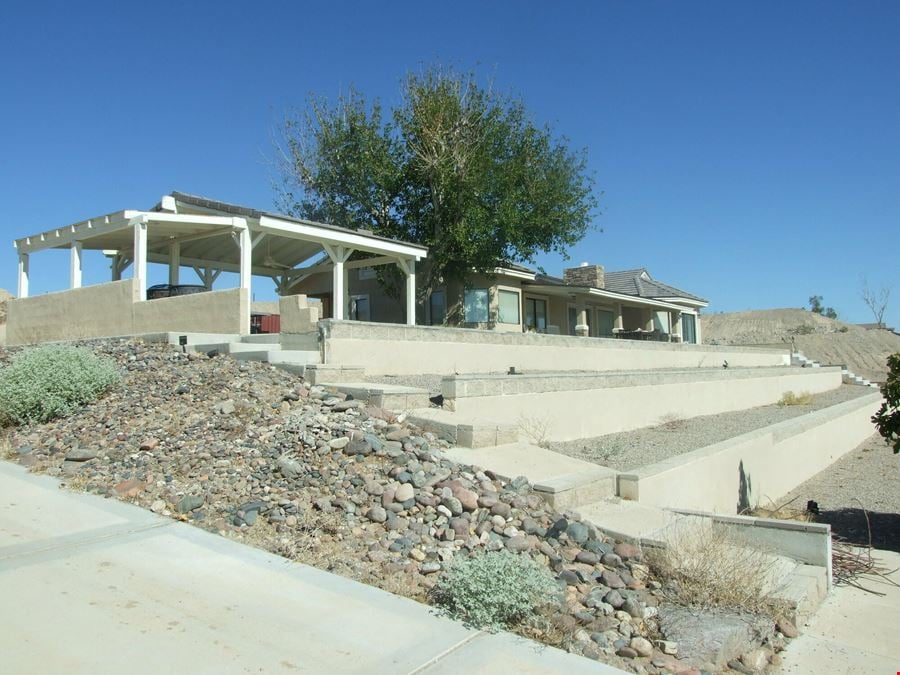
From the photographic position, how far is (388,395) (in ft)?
26.9

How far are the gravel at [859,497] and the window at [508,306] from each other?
38.7 feet

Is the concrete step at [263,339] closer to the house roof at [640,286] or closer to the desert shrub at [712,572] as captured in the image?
the desert shrub at [712,572]

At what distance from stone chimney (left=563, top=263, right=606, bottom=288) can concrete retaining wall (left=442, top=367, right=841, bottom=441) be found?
39.5ft

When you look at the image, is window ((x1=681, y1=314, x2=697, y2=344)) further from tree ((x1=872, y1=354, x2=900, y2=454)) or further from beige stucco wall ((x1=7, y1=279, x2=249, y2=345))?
beige stucco wall ((x1=7, y1=279, x2=249, y2=345))

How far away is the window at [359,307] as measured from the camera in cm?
2581

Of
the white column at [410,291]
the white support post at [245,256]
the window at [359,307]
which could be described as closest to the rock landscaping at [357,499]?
the white support post at [245,256]

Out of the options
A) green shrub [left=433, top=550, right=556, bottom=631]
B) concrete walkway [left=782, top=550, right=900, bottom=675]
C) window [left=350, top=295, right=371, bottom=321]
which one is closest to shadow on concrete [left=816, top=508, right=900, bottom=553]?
concrete walkway [left=782, top=550, right=900, bottom=675]

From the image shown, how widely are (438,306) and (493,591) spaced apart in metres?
21.2

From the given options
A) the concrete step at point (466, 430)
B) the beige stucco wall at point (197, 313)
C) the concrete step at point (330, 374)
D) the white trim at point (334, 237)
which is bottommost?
the concrete step at point (466, 430)

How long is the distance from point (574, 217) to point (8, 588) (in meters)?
21.8

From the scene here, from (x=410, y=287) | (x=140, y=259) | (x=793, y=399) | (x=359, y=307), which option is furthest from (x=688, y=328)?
(x=140, y=259)

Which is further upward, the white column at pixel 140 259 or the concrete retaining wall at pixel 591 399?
the white column at pixel 140 259

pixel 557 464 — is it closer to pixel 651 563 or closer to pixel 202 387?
pixel 651 563

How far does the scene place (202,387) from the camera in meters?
8.73
